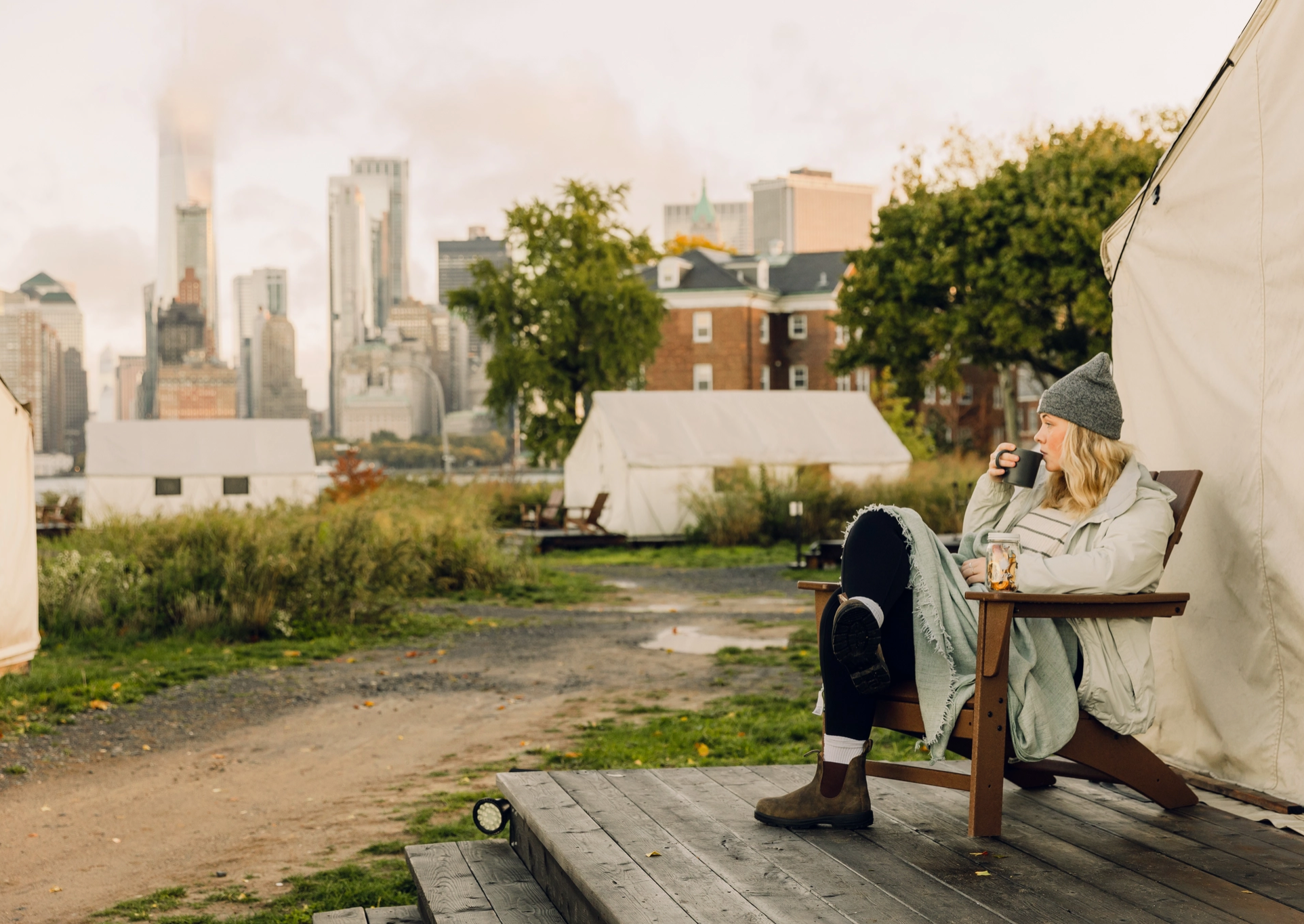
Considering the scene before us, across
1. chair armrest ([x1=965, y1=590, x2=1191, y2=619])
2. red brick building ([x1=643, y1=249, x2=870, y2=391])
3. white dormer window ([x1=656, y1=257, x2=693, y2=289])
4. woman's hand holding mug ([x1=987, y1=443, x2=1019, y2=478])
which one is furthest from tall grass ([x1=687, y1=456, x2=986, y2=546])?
white dormer window ([x1=656, y1=257, x2=693, y2=289])

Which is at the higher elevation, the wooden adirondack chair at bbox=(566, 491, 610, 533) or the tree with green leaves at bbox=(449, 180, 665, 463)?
the tree with green leaves at bbox=(449, 180, 665, 463)

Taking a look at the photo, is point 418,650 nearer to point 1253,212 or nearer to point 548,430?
point 1253,212

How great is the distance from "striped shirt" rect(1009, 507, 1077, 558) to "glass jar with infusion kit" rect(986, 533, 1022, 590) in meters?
0.27

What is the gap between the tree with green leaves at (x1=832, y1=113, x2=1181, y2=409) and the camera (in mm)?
27219

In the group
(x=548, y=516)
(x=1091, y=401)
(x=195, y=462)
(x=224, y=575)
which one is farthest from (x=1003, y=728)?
(x=195, y=462)

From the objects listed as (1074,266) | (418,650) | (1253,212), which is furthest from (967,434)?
(1253,212)

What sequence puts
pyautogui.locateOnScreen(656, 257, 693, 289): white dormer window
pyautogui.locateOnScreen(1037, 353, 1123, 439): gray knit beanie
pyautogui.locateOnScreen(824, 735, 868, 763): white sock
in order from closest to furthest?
pyautogui.locateOnScreen(824, 735, 868, 763): white sock
pyautogui.locateOnScreen(1037, 353, 1123, 439): gray knit beanie
pyautogui.locateOnScreen(656, 257, 693, 289): white dormer window

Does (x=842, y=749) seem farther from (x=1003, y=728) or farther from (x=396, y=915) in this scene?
(x=396, y=915)

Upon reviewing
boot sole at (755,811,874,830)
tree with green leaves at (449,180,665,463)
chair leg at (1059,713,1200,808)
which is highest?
tree with green leaves at (449,180,665,463)

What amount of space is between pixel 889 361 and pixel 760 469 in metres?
7.64

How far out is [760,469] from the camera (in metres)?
25.3

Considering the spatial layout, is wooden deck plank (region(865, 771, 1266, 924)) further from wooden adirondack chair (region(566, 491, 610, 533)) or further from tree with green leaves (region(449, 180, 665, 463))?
tree with green leaves (region(449, 180, 665, 463))

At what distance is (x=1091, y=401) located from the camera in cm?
346

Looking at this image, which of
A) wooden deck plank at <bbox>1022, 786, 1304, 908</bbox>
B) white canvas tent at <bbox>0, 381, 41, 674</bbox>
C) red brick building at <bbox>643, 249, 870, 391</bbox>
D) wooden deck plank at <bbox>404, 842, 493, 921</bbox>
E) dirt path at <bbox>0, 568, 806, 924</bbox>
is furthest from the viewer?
red brick building at <bbox>643, 249, 870, 391</bbox>
